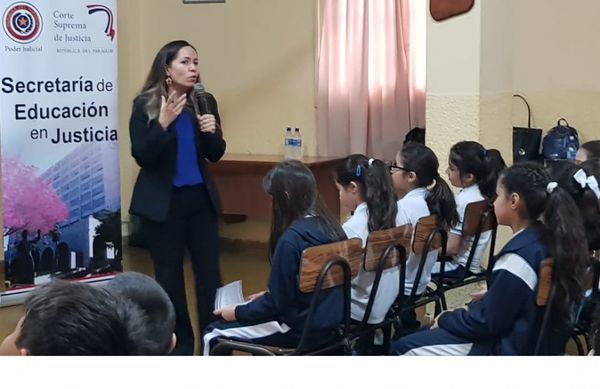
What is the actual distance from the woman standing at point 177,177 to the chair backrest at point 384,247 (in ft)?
2.59

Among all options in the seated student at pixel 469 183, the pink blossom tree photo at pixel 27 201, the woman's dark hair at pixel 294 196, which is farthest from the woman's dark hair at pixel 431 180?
the pink blossom tree photo at pixel 27 201

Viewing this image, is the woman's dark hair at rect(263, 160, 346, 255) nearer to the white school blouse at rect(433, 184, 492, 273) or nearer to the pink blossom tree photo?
the white school blouse at rect(433, 184, 492, 273)

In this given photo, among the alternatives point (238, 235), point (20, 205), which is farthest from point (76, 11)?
point (238, 235)

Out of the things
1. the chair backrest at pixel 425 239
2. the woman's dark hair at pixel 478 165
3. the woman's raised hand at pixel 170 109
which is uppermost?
the woman's raised hand at pixel 170 109

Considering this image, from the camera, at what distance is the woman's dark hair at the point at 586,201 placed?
2820 millimetres

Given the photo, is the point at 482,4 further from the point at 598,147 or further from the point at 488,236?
the point at 488,236

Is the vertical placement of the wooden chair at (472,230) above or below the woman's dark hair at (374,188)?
below

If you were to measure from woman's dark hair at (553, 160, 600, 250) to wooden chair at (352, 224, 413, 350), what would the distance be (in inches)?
21.4

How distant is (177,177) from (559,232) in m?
1.50

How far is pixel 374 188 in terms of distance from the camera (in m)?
3.06

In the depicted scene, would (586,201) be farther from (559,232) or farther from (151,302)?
(151,302)

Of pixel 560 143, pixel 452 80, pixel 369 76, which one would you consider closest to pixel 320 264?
pixel 452 80

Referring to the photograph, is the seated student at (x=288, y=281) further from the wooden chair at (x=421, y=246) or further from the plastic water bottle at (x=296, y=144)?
the plastic water bottle at (x=296, y=144)
